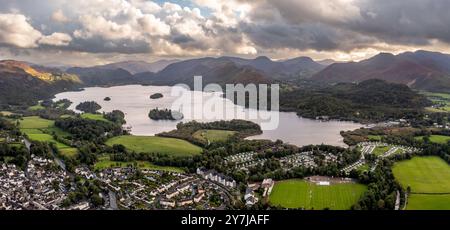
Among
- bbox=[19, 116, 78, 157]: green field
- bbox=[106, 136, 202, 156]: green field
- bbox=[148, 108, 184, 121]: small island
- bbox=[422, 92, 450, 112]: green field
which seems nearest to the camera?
bbox=[106, 136, 202, 156]: green field

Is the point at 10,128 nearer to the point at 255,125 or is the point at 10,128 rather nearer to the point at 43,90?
the point at 255,125

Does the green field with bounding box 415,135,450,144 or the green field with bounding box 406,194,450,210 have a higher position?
the green field with bounding box 415,135,450,144

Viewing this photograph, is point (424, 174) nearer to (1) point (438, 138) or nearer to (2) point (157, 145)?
(1) point (438, 138)

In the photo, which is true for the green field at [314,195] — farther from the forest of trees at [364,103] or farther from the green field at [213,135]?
the forest of trees at [364,103]

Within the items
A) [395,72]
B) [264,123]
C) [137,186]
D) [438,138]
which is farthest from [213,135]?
[395,72]

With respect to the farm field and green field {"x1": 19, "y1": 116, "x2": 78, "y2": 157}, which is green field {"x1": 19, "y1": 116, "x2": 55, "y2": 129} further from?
the farm field

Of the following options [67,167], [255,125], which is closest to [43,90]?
[255,125]

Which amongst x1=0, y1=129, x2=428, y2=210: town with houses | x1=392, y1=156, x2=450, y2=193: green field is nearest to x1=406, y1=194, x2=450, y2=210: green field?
x1=392, y1=156, x2=450, y2=193: green field
